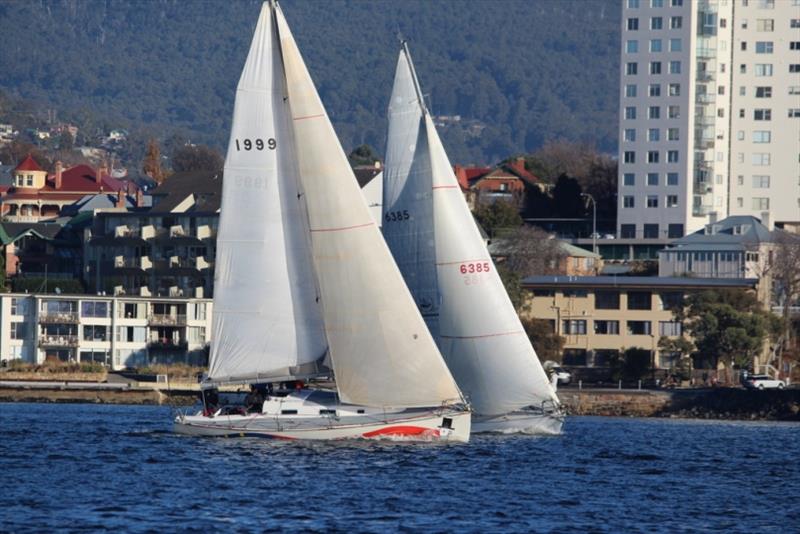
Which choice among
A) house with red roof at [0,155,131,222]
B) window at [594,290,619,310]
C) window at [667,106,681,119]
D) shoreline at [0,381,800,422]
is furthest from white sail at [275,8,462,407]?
house with red roof at [0,155,131,222]

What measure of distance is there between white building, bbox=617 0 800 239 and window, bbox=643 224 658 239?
0.08 meters

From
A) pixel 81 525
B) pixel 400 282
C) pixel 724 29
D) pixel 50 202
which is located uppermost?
pixel 724 29

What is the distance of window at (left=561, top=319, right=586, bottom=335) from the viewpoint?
107000 mm

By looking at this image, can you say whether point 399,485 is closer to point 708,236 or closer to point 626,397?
point 626,397

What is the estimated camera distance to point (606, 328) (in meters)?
106

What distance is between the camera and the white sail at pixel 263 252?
49.9m

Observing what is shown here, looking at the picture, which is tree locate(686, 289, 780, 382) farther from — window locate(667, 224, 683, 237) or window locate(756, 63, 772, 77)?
window locate(756, 63, 772, 77)

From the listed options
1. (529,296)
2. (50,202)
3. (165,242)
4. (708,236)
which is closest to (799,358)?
(529,296)

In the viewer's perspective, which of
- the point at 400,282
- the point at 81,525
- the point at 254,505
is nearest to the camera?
the point at 81,525

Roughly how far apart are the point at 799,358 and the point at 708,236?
24.2m

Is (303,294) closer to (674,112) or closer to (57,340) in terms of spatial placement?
(57,340)

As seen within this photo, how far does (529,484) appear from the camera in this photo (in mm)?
44312

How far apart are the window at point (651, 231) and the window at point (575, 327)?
131 feet

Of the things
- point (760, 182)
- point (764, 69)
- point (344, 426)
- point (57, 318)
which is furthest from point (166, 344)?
point (764, 69)
